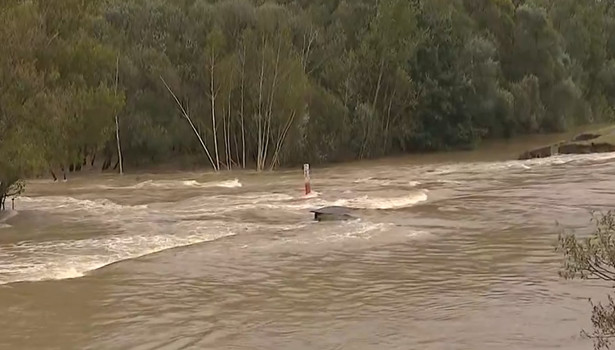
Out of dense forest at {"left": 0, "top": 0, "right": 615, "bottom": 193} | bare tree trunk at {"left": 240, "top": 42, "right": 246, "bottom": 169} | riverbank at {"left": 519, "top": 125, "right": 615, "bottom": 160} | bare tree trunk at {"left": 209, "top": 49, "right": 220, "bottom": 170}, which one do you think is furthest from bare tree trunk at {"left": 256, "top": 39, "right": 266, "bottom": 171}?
riverbank at {"left": 519, "top": 125, "right": 615, "bottom": 160}

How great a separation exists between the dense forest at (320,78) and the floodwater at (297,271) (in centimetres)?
1201

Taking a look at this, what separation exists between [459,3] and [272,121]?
63.4ft

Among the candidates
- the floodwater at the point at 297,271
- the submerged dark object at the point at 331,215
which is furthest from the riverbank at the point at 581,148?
the submerged dark object at the point at 331,215

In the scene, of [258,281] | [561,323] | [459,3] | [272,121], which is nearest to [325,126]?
[272,121]

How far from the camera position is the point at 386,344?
11.0 meters

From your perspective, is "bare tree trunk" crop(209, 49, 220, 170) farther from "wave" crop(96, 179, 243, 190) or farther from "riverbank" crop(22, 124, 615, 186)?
"wave" crop(96, 179, 243, 190)

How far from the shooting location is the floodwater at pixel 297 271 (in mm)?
11609

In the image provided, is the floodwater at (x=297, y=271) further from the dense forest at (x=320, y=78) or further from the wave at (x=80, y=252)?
the dense forest at (x=320, y=78)

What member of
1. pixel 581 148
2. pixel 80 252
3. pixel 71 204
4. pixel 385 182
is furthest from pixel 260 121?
pixel 80 252

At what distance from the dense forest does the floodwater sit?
1201 cm

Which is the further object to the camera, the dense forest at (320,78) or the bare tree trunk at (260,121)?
the dense forest at (320,78)

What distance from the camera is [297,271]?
1595cm

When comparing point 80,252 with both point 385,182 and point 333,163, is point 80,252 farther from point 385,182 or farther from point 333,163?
point 333,163

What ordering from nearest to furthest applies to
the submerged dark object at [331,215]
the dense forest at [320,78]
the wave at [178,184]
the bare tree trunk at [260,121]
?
the submerged dark object at [331,215] → the wave at [178,184] → the bare tree trunk at [260,121] → the dense forest at [320,78]
